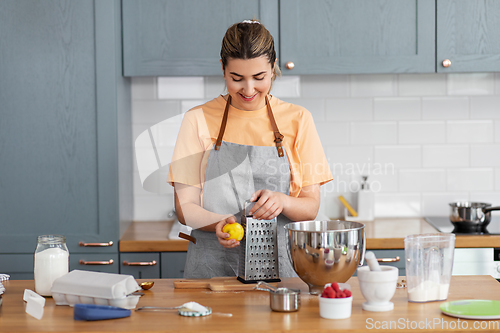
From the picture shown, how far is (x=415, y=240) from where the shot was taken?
131 centimetres

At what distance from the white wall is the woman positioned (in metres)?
1.09

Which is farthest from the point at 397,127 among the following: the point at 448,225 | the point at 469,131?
the point at 448,225

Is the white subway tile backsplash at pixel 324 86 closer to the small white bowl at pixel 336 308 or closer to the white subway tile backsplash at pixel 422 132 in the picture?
the white subway tile backsplash at pixel 422 132

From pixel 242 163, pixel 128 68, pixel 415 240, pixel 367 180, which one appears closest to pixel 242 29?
pixel 242 163

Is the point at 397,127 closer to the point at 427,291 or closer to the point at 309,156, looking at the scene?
the point at 309,156

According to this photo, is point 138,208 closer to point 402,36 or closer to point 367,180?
point 367,180

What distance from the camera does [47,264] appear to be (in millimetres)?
1442

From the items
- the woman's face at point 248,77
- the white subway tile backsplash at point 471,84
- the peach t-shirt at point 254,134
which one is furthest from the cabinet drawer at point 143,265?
the white subway tile backsplash at point 471,84

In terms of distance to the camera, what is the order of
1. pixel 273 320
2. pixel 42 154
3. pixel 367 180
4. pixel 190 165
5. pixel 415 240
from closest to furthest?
pixel 273 320
pixel 415 240
pixel 190 165
pixel 42 154
pixel 367 180

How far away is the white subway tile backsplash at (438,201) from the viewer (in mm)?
3045

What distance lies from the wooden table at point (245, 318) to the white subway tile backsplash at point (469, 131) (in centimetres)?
174

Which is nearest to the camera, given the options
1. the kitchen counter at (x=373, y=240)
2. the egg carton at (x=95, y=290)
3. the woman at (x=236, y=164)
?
the egg carton at (x=95, y=290)

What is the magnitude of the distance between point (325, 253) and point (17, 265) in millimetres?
1876

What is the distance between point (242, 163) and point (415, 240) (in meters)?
0.81
